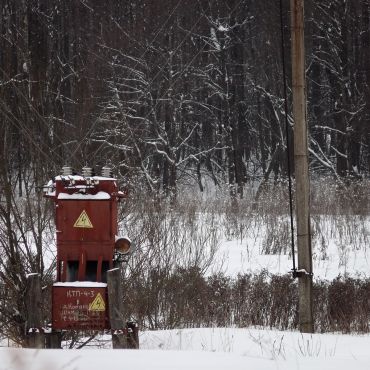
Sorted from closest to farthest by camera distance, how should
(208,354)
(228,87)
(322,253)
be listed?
(208,354) < (322,253) < (228,87)

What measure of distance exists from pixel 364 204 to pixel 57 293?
11.3 metres

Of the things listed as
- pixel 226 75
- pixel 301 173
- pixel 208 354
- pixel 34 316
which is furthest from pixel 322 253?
pixel 226 75

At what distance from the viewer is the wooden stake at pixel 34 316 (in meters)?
5.33

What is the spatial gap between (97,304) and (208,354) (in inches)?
38.0

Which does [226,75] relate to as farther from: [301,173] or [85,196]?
[85,196]

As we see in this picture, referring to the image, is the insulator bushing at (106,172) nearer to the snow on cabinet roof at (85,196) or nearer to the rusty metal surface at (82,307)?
the snow on cabinet roof at (85,196)

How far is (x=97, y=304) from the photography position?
5145mm

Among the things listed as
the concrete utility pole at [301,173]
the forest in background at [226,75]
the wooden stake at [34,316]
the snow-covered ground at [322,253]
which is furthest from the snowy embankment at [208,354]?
the forest in background at [226,75]

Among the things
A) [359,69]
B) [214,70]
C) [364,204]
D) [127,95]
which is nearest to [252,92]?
[214,70]

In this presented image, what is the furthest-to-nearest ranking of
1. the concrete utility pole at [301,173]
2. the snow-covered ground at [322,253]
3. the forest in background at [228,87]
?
the forest in background at [228,87]
the snow-covered ground at [322,253]
the concrete utility pole at [301,173]

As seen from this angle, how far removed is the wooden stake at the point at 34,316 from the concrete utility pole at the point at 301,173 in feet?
11.0

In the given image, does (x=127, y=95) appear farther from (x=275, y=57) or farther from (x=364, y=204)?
(x=364, y=204)

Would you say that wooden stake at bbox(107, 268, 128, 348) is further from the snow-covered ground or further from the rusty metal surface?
the snow-covered ground

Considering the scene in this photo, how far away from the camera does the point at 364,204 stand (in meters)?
15.5
